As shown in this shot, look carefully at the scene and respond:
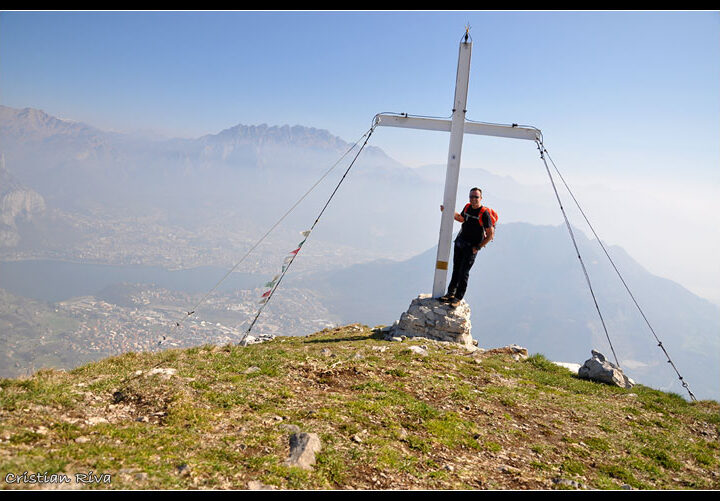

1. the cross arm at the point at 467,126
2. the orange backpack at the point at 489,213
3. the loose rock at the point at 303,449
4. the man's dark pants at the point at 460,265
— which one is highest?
the cross arm at the point at 467,126

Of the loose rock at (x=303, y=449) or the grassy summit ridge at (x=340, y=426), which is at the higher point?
the loose rock at (x=303, y=449)

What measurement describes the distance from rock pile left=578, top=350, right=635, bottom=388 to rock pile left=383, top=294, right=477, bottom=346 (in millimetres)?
4246

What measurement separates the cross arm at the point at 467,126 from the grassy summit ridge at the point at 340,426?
9.65 metres

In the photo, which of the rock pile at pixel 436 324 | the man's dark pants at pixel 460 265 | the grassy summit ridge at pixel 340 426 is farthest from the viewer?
the rock pile at pixel 436 324

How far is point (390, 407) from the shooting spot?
303 inches

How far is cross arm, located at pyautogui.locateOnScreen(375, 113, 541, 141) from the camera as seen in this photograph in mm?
15445

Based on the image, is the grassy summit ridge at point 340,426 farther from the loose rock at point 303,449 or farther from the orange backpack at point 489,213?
the orange backpack at point 489,213

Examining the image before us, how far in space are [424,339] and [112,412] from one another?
10.4m

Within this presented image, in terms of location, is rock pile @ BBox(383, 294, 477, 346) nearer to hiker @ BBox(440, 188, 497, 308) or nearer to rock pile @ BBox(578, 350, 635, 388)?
hiker @ BBox(440, 188, 497, 308)

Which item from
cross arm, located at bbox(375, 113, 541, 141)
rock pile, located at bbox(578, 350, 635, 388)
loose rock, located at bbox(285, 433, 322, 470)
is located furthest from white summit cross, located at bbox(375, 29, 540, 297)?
loose rock, located at bbox(285, 433, 322, 470)

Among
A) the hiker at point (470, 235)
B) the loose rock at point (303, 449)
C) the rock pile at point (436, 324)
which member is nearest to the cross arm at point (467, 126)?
the hiker at point (470, 235)

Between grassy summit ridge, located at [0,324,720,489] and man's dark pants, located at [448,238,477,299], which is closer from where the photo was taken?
grassy summit ridge, located at [0,324,720,489]

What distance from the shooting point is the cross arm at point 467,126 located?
15445 millimetres
